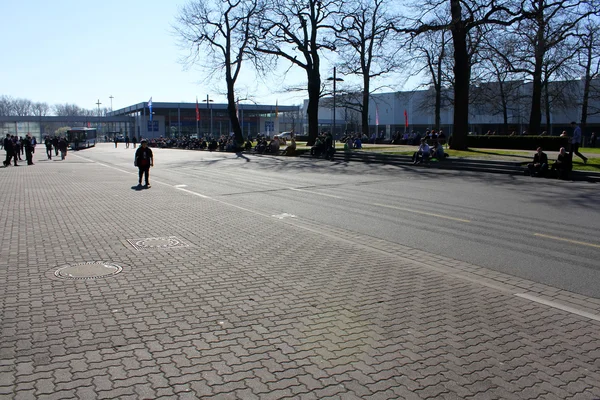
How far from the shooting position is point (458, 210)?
37.9 ft

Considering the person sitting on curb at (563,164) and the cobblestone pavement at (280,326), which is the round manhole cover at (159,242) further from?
the person sitting on curb at (563,164)

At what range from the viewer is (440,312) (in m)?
4.96

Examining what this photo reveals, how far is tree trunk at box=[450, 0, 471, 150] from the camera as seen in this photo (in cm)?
2813

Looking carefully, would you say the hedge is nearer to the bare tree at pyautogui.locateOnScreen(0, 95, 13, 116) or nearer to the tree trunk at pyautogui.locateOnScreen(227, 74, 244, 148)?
the tree trunk at pyautogui.locateOnScreen(227, 74, 244, 148)

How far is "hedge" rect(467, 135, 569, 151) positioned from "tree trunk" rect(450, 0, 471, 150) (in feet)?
14.6

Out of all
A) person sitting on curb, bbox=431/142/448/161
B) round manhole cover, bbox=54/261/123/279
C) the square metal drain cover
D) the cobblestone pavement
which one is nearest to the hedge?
person sitting on curb, bbox=431/142/448/161

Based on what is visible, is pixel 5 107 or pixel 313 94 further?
pixel 5 107

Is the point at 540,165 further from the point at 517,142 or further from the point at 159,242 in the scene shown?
the point at 159,242

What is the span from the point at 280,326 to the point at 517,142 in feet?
105

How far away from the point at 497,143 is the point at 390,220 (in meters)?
26.7

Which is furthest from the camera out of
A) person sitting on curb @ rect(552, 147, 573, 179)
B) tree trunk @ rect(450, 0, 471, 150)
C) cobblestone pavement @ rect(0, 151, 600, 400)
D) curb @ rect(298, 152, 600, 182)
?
tree trunk @ rect(450, 0, 471, 150)

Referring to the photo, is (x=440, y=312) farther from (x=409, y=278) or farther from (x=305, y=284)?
(x=305, y=284)

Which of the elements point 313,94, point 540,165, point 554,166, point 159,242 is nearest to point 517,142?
point 540,165

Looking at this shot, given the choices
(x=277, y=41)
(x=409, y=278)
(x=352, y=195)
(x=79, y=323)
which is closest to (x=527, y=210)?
(x=352, y=195)
